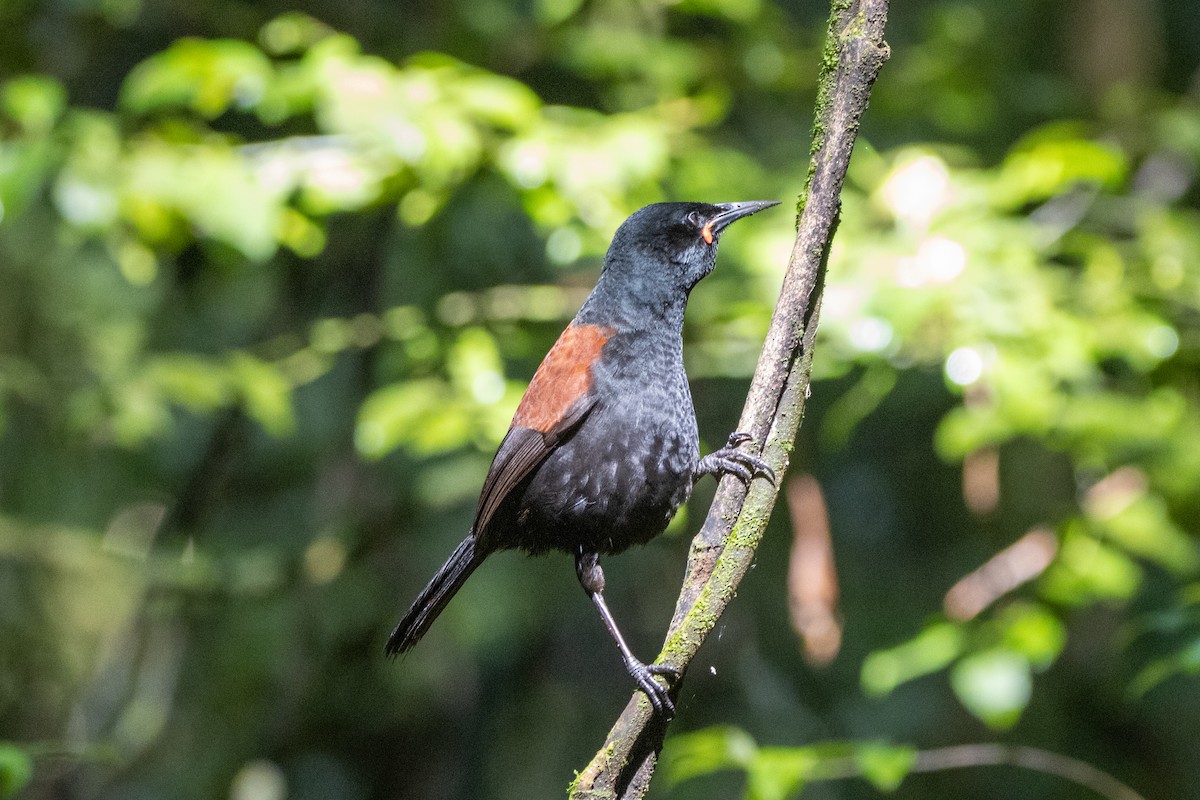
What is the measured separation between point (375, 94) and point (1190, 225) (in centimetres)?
310

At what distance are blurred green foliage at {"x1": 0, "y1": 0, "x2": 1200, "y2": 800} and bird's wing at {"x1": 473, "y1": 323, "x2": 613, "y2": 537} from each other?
2.57ft

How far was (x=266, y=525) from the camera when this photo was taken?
5605 millimetres

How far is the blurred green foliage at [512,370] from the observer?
11.0 feet

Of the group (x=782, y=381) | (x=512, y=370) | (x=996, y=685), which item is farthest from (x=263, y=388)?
(x=996, y=685)

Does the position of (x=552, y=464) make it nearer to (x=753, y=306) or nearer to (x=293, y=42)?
(x=753, y=306)

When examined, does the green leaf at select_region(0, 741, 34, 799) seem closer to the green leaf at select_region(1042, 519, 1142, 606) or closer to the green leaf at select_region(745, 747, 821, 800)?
the green leaf at select_region(745, 747, 821, 800)

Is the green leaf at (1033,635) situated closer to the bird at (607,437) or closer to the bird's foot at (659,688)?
the bird at (607,437)

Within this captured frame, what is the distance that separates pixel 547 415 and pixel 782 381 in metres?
0.87

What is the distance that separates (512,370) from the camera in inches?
193

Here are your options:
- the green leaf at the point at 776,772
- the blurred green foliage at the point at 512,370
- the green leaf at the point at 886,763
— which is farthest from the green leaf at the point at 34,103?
the green leaf at the point at 886,763

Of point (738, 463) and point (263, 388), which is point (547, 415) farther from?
point (263, 388)

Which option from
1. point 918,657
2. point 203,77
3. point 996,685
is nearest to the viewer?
point 996,685

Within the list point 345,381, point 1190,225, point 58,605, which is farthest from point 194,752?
point 1190,225

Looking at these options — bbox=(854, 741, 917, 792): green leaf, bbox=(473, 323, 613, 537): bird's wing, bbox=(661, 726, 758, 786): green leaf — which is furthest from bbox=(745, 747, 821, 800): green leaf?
bbox=(473, 323, 613, 537): bird's wing
